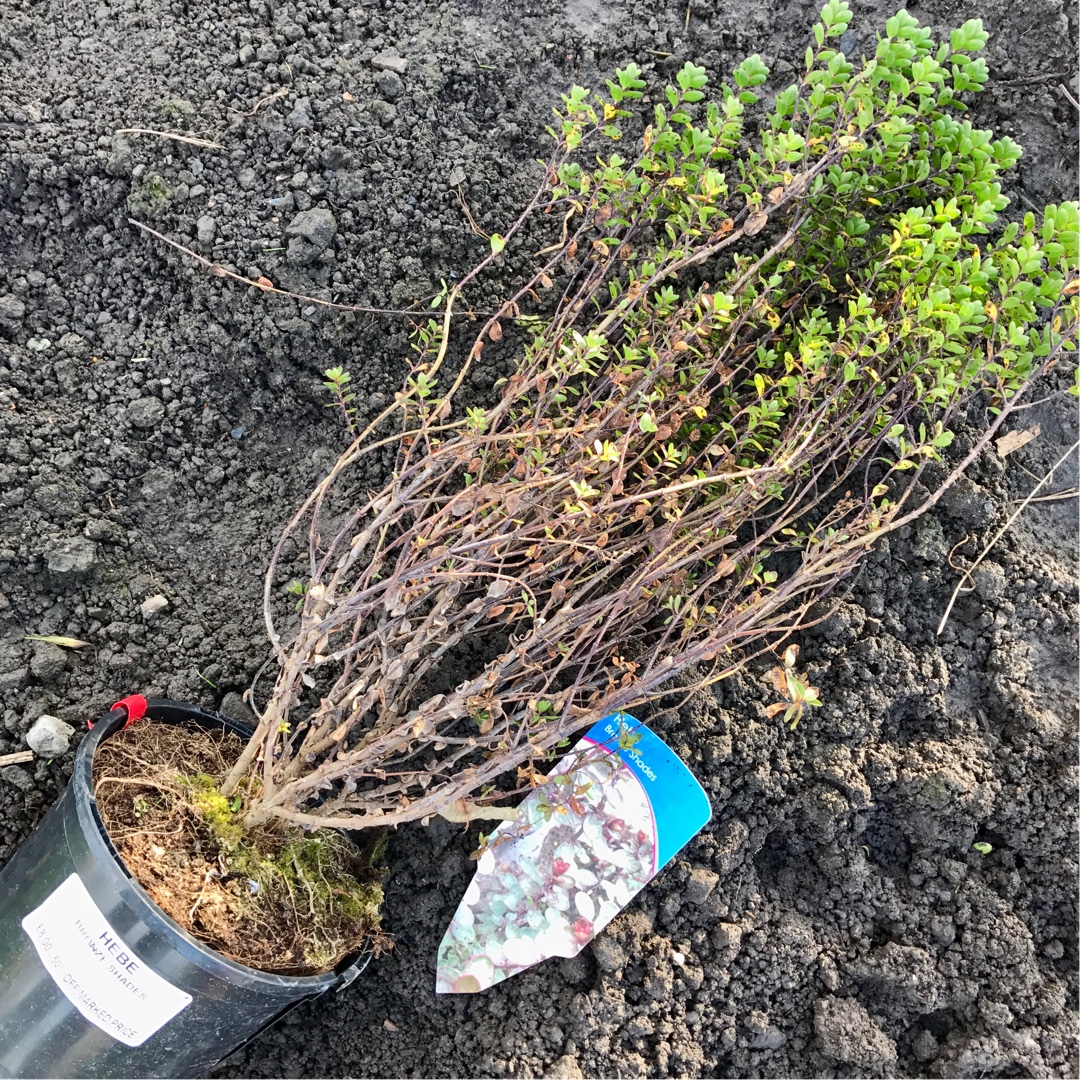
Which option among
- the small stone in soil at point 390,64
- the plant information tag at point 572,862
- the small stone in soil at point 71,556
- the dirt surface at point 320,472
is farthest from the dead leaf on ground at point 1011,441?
the small stone in soil at point 71,556

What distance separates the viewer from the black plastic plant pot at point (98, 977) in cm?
150

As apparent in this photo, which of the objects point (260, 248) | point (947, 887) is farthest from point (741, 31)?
point (947, 887)

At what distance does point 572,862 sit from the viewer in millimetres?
1916

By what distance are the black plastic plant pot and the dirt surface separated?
0.34 meters

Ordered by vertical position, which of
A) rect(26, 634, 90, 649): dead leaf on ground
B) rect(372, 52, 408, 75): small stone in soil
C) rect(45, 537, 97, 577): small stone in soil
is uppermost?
rect(372, 52, 408, 75): small stone in soil

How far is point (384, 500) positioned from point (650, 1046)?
1304 mm

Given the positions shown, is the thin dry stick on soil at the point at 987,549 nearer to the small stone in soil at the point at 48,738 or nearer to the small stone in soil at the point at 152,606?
the small stone in soil at the point at 152,606

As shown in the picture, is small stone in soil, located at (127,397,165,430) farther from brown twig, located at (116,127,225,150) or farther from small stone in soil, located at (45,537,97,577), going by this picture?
brown twig, located at (116,127,225,150)

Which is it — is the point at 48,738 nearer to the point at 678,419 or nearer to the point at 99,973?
the point at 99,973

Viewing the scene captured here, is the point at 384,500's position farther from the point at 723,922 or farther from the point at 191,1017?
the point at 723,922

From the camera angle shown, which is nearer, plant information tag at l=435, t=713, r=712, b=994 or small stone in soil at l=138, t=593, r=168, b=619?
A: plant information tag at l=435, t=713, r=712, b=994

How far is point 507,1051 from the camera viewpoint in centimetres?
187

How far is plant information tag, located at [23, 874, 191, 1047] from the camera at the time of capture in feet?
4.93

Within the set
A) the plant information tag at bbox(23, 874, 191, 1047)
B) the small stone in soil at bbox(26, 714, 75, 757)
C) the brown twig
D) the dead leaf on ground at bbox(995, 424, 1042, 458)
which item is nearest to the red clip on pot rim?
the small stone in soil at bbox(26, 714, 75, 757)
